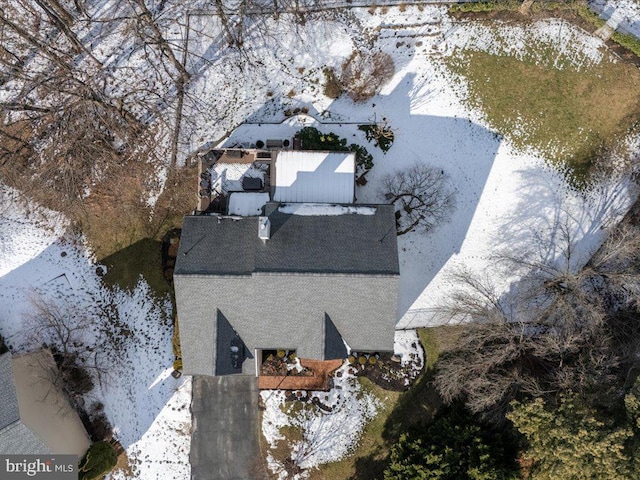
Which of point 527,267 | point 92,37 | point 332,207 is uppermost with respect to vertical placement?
point 92,37

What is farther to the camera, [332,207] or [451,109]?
[451,109]

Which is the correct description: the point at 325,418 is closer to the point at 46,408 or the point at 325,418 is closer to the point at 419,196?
the point at 419,196

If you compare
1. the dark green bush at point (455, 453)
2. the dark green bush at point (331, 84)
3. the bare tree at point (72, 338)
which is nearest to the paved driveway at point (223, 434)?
the bare tree at point (72, 338)

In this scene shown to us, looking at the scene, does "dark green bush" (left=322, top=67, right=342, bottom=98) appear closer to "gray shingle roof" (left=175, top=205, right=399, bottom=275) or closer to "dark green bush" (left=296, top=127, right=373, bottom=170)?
"dark green bush" (left=296, top=127, right=373, bottom=170)

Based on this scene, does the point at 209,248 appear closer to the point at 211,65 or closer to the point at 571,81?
the point at 211,65

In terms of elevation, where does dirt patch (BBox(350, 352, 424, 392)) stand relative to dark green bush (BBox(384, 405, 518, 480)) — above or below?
above

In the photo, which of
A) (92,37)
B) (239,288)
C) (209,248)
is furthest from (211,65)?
(239,288)

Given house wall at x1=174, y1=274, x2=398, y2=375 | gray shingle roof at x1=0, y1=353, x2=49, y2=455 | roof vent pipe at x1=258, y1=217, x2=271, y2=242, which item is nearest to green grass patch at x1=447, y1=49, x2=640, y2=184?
house wall at x1=174, y1=274, x2=398, y2=375
